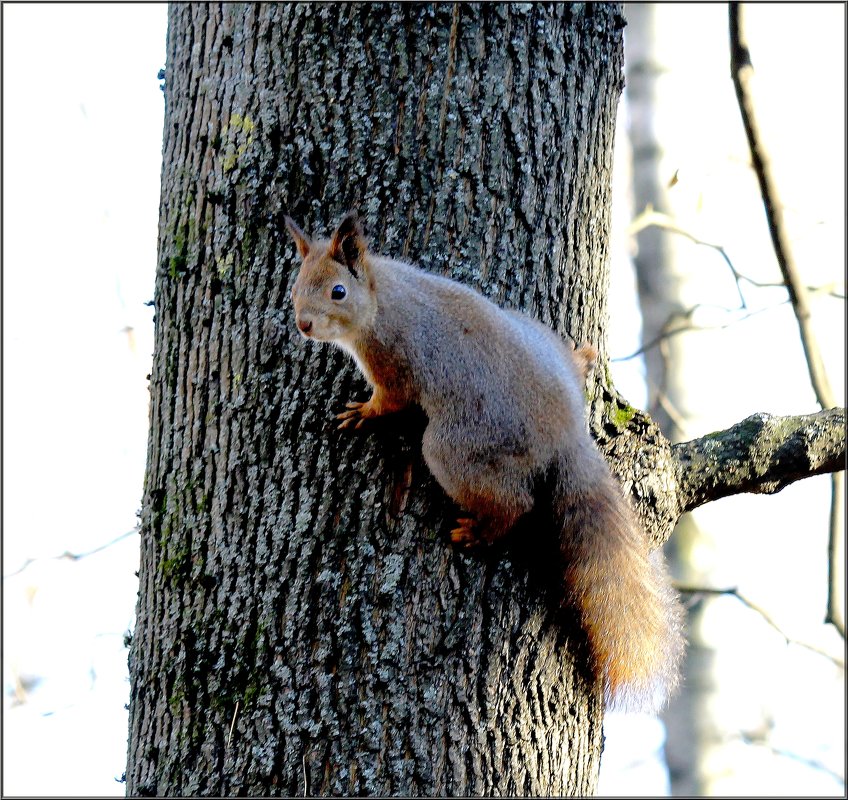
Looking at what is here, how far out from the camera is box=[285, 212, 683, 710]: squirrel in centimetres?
210

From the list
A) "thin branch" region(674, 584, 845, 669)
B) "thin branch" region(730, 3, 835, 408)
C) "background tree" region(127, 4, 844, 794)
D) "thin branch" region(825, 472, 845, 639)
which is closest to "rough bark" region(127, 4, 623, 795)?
"background tree" region(127, 4, 844, 794)

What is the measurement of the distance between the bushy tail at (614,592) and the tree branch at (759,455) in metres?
0.28

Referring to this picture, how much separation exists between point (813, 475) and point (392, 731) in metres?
1.55

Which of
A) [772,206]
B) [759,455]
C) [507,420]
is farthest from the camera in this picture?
[772,206]

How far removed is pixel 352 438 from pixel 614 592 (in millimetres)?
697

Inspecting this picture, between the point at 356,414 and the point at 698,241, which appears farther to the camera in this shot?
the point at 698,241

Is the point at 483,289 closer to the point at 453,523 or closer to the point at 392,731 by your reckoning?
the point at 453,523

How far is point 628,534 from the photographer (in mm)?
2201

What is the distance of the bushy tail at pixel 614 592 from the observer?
2104mm

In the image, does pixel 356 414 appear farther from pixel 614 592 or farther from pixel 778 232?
pixel 778 232

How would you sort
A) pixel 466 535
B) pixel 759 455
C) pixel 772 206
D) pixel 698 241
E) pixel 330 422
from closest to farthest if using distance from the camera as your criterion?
pixel 466 535 < pixel 330 422 < pixel 759 455 < pixel 772 206 < pixel 698 241

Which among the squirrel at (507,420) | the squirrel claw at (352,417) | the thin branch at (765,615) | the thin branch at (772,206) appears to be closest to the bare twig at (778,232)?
the thin branch at (772,206)

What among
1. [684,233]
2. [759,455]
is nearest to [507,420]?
[759,455]

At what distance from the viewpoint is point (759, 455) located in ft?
8.38
